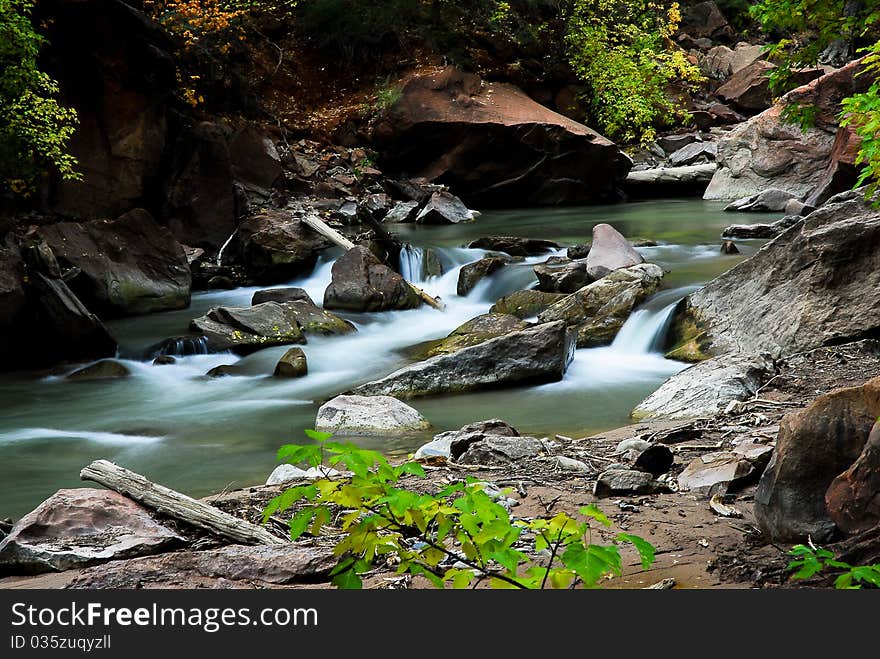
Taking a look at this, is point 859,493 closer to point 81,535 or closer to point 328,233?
point 81,535

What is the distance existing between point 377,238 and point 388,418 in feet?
27.3

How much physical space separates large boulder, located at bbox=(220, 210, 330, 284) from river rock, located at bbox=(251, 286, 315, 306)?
1.83m

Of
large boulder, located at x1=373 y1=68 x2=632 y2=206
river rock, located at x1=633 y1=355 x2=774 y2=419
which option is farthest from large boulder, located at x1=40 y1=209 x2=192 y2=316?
large boulder, located at x1=373 y1=68 x2=632 y2=206

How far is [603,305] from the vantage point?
10.7 metres

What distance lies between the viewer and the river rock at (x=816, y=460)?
3338mm

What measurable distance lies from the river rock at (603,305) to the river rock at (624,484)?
18.5ft

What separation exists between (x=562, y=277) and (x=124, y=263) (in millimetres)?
6906

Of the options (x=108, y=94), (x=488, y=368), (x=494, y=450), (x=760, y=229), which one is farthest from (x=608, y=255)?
(x=108, y=94)

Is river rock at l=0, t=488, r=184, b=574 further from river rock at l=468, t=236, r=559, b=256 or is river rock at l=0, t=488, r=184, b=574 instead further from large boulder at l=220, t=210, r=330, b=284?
river rock at l=468, t=236, r=559, b=256

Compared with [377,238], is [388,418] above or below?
below

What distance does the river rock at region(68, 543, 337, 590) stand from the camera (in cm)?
346

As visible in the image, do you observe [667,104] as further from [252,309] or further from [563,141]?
[252,309]

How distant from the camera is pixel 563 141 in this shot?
22281 millimetres

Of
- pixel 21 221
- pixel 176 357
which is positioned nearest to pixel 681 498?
pixel 176 357
